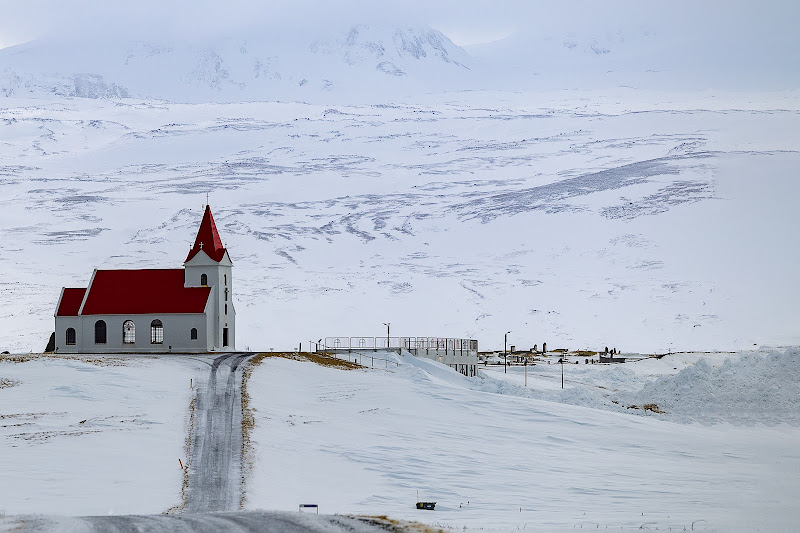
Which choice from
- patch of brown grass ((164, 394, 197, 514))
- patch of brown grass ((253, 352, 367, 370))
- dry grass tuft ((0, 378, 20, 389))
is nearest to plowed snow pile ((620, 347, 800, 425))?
patch of brown grass ((253, 352, 367, 370))

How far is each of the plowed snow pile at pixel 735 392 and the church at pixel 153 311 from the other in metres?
26.4

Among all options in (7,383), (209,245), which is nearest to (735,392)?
(209,245)

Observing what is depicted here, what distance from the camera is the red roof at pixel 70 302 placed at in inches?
2889

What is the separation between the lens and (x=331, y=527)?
29.0m

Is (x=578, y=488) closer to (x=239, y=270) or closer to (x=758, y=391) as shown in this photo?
(x=758, y=391)

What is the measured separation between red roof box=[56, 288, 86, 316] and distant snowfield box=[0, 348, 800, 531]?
9637mm

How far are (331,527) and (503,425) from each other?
25657 millimetres

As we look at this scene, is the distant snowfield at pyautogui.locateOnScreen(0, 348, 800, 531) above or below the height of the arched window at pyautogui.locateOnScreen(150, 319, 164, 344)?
below

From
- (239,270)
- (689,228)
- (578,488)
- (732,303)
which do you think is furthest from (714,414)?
(689,228)

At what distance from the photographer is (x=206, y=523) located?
30.0 meters

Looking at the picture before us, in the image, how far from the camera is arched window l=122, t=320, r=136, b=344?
72938 millimetres

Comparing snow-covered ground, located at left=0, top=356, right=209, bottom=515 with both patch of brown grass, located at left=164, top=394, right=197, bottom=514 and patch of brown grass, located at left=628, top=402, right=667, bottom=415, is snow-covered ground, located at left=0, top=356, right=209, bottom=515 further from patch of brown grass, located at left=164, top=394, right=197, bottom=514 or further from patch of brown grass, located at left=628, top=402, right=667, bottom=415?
patch of brown grass, located at left=628, top=402, right=667, bottom=415

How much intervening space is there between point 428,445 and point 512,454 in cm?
354

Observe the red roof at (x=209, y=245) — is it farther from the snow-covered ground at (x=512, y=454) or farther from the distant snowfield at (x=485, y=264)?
the distant snowfield at (x=485, y=264)
